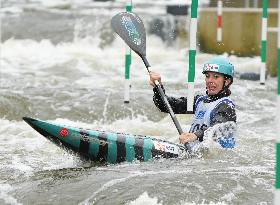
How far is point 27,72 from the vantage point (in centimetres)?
1280

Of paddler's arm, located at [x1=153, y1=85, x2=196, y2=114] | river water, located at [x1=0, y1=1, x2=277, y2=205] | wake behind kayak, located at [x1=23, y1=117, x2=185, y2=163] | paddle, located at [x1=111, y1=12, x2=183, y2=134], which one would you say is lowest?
river water, located at [x1=0, y1=1, x2=277, y2=205]

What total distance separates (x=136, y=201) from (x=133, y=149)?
1.13 meters

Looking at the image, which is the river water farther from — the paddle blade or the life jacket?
the paddle blade

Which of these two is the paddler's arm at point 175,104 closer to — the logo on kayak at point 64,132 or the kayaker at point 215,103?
the kayaker at point 215,103

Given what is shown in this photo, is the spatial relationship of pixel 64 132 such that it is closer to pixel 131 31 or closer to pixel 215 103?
pixel 215 103

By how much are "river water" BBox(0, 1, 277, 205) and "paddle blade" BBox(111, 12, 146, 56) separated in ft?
3.77

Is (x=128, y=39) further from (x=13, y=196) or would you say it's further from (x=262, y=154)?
(x=13, y=196)

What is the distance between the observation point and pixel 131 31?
6648 millimetres

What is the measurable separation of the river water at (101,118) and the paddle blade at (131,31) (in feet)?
3.77

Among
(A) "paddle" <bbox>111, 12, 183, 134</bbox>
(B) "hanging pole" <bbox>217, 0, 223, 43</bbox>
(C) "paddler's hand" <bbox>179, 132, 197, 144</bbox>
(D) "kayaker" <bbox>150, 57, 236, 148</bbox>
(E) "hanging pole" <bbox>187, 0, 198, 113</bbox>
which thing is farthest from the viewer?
(B) "hanging pole" <bbox>217, 0, 223, 43</bbox>

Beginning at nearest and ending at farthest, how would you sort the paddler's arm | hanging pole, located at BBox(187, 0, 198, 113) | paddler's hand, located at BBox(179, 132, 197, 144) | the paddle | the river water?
the river water
paddler's hand, located at BBox(179, 132, 197, 144)
hanging pole, located at BBox(187, 0, 198, 113)
the paddler's arm
the paddle

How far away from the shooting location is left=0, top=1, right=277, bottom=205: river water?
15.5 ft

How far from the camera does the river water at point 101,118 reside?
15.5ft

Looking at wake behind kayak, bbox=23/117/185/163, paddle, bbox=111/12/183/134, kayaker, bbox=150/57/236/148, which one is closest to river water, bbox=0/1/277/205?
wake behind kayak, bbox=23/117/185/163
